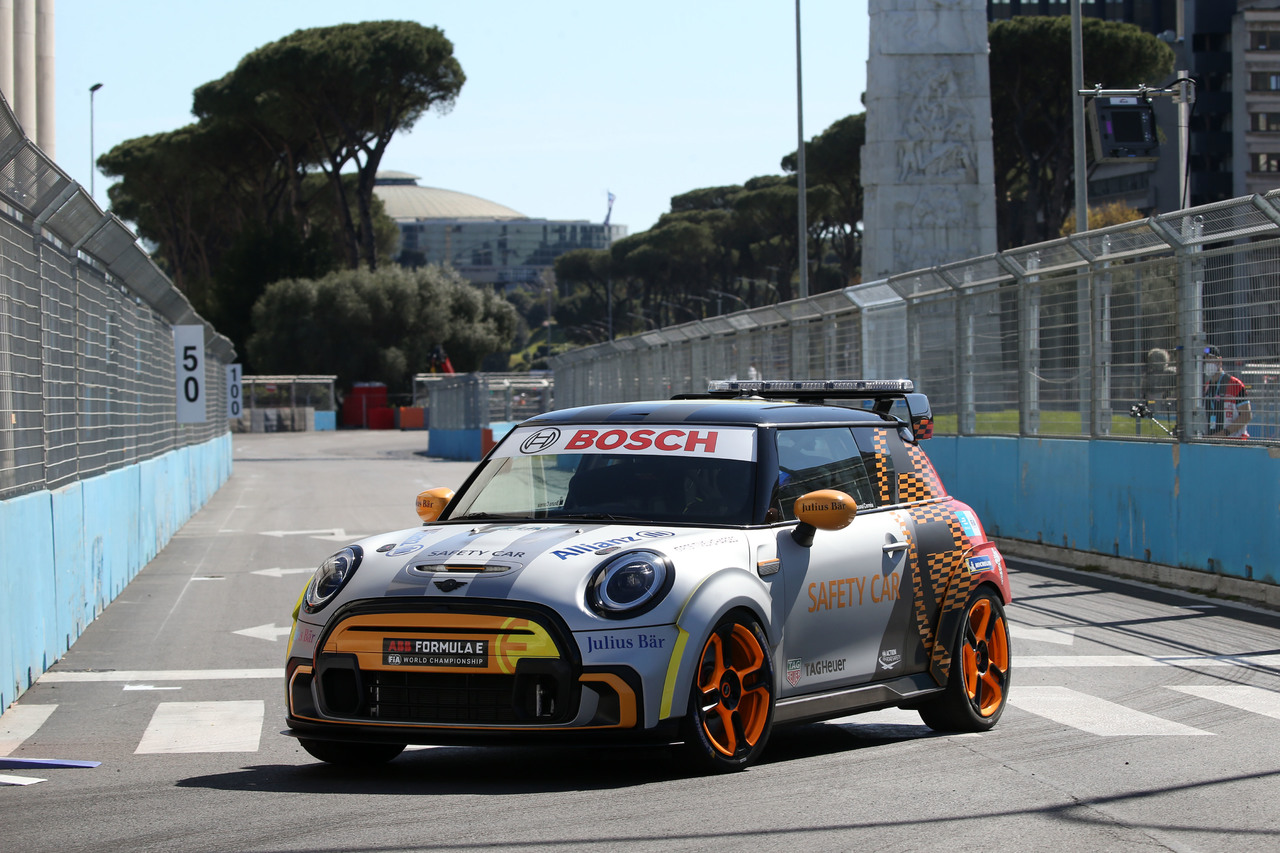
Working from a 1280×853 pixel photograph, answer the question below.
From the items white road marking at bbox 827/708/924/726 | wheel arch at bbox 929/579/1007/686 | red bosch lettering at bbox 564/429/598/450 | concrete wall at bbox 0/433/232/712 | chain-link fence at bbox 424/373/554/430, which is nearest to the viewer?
red bosch lettering at bbox 564/429/598/450

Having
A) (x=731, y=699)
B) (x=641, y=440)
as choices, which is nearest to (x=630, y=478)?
(x=641, y=440)

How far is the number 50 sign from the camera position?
67.2 ft

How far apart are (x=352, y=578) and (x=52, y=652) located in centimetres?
429

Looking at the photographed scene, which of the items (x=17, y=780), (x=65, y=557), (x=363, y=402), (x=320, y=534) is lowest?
(x=320, y=534)

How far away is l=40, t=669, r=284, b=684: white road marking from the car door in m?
3.68

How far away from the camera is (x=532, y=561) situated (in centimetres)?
525

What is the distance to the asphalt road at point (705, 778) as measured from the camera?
462 cm

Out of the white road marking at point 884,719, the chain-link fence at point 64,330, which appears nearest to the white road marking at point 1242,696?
the white road marking at point 884,719

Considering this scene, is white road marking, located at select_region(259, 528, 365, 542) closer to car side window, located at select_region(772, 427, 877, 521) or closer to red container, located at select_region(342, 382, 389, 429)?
car side window, located at select_region(772, 427, 877, 521)

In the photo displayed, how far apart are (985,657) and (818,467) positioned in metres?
1.23

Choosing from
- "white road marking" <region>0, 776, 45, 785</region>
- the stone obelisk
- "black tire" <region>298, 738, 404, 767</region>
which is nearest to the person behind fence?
"black tire" <region>298, 738, 404, 767</region>

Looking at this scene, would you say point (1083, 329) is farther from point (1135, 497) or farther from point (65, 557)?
point (65, 557)

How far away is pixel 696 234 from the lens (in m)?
106

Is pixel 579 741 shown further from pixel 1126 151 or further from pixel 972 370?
pixel 1126 151
